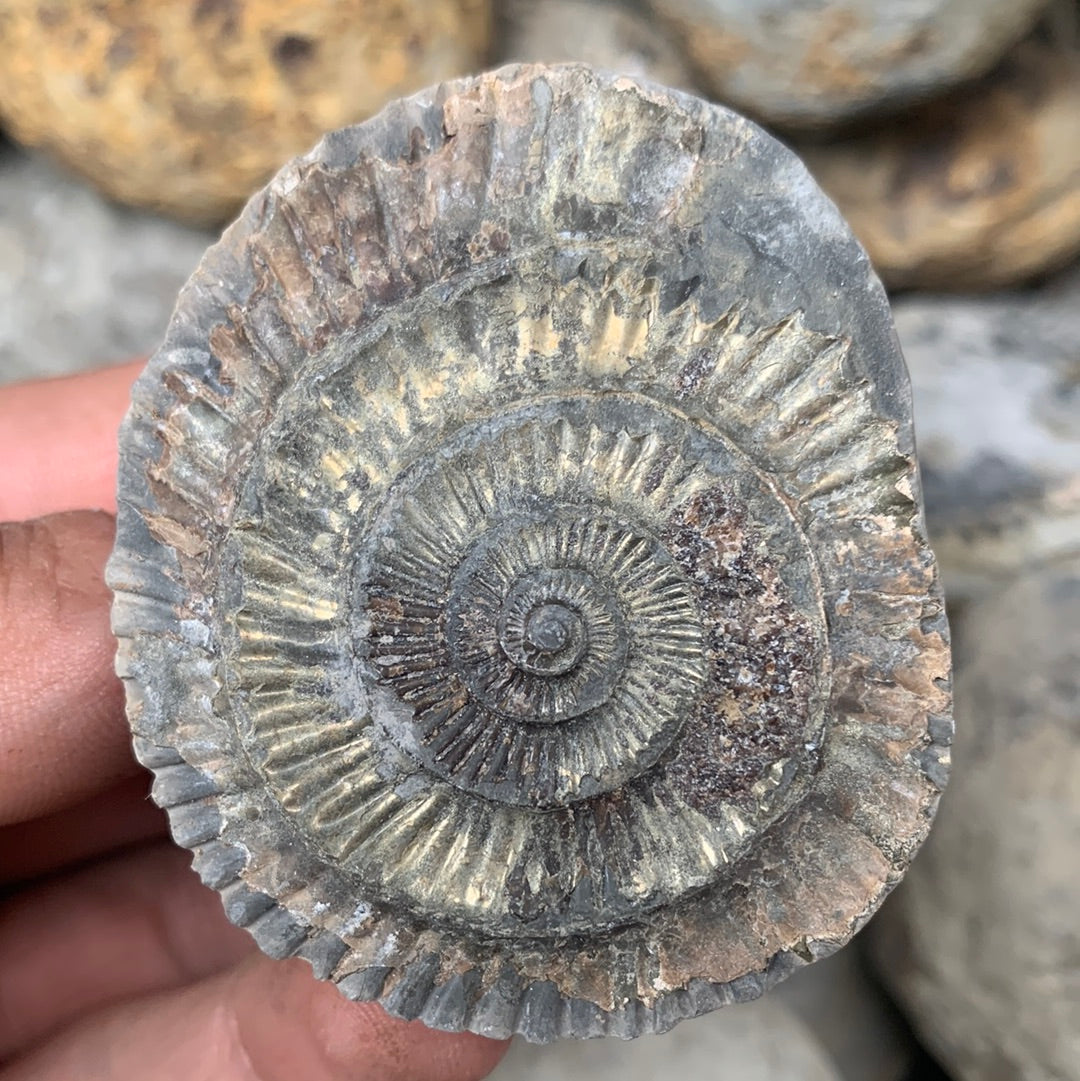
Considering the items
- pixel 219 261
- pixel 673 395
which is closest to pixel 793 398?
pixel 673 395

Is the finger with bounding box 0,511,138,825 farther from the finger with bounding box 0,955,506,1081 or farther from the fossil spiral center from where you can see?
the fossil spiral center

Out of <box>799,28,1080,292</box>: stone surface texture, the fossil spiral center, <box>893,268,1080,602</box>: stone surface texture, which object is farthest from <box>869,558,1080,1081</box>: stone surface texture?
the fossil spiral center

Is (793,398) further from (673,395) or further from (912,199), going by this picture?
(912,199)

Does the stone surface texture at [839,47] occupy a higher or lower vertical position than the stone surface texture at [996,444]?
higher

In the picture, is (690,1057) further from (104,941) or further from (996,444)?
(996,444)

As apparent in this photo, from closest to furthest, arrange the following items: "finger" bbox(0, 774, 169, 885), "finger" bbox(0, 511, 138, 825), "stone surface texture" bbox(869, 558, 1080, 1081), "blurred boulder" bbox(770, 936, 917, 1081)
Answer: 1. "finger" bbox(0, 511, 138, 825)
2. "stone surface texture" bbox(869, 558, 1080, 1081)
3. "finger" bbox(0, 774, 169, 885)
4. "blurred boulder" bbox(770, 936, 917, 1081)

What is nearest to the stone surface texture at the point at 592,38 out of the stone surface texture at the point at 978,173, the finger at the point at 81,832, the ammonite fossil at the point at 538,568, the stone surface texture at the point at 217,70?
the stone surface texture at the point at 217,70

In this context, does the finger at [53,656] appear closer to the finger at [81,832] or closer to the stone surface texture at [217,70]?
the finger at [81,832]
